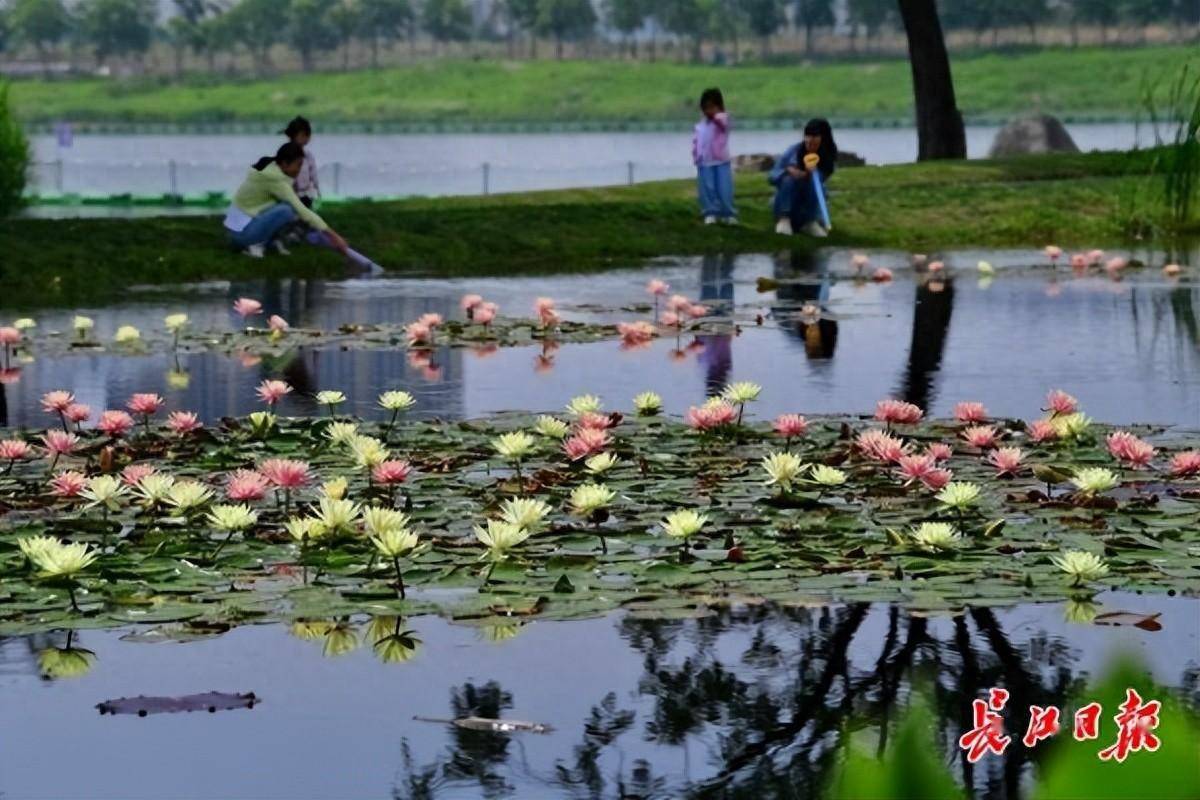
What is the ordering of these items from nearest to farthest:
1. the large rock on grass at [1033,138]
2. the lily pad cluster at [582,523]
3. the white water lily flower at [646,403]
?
the lily pad cluster at [582,523] < the white water lily flower at [646,403] < the large rock on grass at [1033,138]

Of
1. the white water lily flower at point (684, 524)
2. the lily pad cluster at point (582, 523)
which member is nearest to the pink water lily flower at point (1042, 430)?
the lily pad cluster at point (582, 523)

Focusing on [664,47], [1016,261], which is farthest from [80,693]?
[664,47]

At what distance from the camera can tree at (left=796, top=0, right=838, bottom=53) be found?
159875 millimetres

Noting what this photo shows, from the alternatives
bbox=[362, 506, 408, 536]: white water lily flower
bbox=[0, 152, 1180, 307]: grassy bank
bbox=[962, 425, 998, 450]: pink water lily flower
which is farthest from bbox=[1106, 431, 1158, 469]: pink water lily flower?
bbox=[0, 152, 1180, 307]: grassy bank

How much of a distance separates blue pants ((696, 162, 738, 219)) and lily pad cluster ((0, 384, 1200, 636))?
1697cm

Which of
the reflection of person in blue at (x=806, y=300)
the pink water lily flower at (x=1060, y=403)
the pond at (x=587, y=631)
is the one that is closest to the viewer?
the pond at (x=587, y=631)

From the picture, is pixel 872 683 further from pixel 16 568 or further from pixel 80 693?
pixel 16 568

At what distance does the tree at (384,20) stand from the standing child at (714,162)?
157150 mm

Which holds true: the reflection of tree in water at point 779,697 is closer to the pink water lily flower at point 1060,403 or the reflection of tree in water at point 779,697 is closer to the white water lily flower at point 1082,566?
the white water lily flower at point 1082,566

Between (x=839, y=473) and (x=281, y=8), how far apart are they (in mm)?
187699

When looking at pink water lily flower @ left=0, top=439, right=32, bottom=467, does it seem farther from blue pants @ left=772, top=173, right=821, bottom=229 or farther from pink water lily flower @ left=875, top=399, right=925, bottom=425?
blue pants @ left=772, top=173, right=821, bottom=229

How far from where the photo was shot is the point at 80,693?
6.45 meters

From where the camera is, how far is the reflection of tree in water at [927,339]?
519 inches

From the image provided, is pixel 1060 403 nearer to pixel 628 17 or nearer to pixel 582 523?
pixel 582 523
